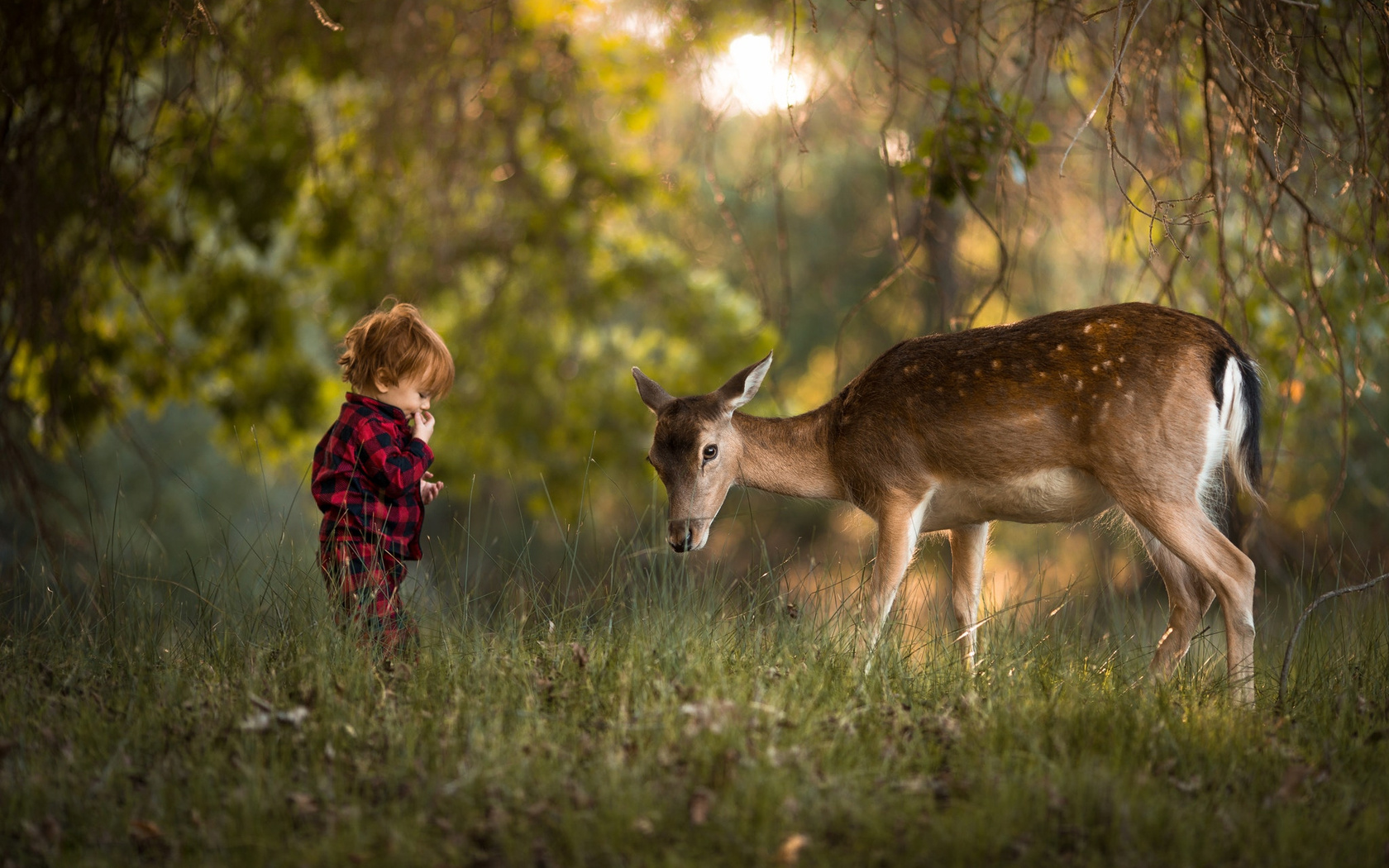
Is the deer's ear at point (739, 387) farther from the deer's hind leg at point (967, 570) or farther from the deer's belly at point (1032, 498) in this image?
the deer's hind leg at point (967, 570)

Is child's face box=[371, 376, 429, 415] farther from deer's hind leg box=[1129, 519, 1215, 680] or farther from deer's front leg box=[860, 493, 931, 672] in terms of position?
deer's hind leg box=[1129, 519, 1215, 680]

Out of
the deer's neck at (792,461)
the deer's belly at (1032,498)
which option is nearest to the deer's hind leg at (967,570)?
the deer's belly at (1032,498)

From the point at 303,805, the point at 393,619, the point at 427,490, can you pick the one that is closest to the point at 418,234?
the point at 427,490

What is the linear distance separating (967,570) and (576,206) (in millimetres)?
7348

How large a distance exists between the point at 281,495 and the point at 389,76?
2003cm

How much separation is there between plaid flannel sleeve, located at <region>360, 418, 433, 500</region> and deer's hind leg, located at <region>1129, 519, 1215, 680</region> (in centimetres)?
309

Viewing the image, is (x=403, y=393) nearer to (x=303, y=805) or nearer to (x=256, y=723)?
(x=256, y=723)

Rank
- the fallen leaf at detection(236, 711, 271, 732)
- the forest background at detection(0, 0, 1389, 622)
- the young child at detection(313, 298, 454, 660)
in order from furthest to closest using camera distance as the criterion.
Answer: the forest background at detection(0, 0, 1389, 622) → the young child at detection(313, 298, 454, 660) → the fallen leaf at detection(236, 711, 271, 732)

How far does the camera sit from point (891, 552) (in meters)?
5.26

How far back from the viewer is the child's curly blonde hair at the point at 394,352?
4.90 m

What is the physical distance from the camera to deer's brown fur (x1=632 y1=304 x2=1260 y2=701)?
478 centimetres

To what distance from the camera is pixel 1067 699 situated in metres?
4.21

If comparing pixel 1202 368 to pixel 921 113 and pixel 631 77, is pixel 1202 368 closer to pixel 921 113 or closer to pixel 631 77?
pixel 921 113

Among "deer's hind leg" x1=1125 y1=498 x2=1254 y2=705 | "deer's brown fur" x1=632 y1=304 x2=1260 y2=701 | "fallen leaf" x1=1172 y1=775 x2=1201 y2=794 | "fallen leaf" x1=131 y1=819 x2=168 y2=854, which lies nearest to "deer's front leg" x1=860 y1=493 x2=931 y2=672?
"deer's brown fur" x1=632 y1=304 x2=1260 y2=701
